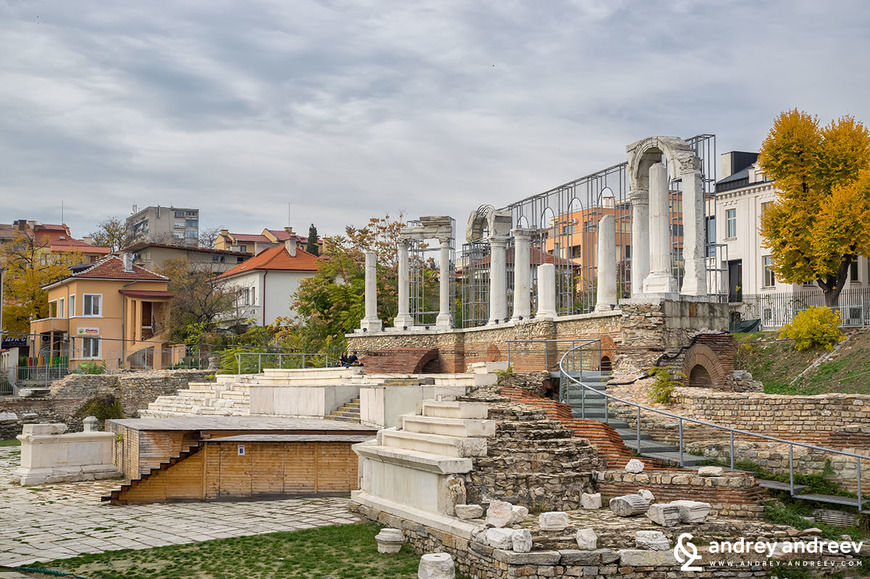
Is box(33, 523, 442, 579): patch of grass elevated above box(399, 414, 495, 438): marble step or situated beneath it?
situated beneath

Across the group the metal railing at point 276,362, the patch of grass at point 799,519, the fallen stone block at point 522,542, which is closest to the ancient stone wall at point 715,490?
the patch of grass at point 799,519

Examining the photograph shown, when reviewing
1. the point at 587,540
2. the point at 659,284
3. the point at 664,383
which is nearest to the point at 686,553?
the point at 587,540

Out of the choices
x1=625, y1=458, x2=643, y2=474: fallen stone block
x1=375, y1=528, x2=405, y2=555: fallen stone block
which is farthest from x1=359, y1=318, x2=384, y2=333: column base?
x1=375, y1=528, x2=405, y2=555: fallen stone block

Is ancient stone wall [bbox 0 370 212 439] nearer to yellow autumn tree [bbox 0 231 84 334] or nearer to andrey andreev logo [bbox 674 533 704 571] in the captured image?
yellow autumn tree [bbox 0 231 84 334]

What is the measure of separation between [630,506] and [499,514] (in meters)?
1.97

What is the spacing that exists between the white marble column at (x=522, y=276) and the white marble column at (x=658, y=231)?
793 centimetres

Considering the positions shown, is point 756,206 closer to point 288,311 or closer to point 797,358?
point 797,358

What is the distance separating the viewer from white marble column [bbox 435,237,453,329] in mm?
31500

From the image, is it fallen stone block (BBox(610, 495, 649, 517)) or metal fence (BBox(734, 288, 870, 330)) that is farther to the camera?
metal fence (BBox(734, 288, 870, 330))

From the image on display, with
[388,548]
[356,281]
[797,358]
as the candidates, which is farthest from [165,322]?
[388,548]

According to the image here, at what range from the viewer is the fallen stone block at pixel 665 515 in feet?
38.5

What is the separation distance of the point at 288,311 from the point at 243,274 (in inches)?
169

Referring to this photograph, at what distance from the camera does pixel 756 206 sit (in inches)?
1613

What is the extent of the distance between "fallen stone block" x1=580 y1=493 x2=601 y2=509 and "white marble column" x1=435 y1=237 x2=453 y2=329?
18.3 metres
